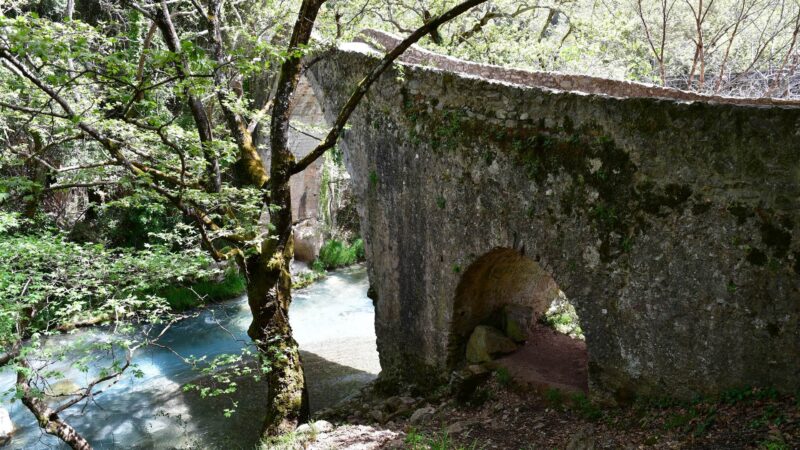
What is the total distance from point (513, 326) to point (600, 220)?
2.42m

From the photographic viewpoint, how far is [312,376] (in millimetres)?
10438

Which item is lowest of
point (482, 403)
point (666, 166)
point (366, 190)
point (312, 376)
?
point (312, 376)

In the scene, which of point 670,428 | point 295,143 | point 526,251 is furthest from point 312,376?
point 295,143

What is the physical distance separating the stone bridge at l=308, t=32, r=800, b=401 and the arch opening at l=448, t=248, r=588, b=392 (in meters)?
0.04

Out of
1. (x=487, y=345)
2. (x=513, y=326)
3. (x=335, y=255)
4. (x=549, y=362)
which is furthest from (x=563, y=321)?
(x=335, y=255)

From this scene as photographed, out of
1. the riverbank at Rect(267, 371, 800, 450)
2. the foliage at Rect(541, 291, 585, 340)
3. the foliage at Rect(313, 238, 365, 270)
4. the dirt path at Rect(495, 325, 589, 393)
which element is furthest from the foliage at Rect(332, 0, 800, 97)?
the riverbank at Rect(267, 371, 800, 450)

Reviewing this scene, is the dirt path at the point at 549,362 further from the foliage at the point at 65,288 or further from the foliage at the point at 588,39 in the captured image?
the foliage at the point at 588,39

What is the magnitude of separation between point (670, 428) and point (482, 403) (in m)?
2.31

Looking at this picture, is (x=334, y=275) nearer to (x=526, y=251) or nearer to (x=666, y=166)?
(x=526, y=251)

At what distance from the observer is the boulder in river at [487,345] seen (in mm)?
7395

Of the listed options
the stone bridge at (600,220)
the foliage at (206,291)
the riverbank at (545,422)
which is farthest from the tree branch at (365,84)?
the foliage at (206,291)

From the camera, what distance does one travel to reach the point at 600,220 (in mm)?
5691

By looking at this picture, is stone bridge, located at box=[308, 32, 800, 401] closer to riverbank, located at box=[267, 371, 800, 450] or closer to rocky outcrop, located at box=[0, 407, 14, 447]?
riverbank, located at box=[267, 371, 800, 450]

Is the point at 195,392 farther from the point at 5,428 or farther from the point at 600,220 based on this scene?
A: the point at 600,220
